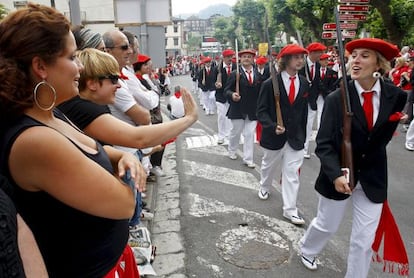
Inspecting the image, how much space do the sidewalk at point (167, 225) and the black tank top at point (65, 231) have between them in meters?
1.90

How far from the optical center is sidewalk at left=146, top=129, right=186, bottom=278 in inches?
138

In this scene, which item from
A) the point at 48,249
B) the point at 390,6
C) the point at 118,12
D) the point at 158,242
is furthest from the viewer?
the point at 390,6

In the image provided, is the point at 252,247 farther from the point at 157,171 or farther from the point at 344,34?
the point at 344,34

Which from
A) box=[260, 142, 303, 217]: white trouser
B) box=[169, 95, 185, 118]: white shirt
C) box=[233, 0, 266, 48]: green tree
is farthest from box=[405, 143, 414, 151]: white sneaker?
box=[233, 0, 266, 48]: green tree

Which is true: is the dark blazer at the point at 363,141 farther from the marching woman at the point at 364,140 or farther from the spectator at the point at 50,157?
the spectator at the point at 50,157

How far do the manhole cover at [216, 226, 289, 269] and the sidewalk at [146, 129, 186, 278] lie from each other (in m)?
0.48

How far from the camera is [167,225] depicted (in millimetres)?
4434

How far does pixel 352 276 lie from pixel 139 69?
3795 mm

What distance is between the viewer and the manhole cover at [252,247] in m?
3.58

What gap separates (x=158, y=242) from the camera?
3992 millimetres

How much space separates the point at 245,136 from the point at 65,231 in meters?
5.68

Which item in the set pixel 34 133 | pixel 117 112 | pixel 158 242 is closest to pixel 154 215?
pixel 158 242

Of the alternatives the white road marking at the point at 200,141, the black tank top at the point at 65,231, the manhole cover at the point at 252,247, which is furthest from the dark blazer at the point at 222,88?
the black tank top at the point at 65,231

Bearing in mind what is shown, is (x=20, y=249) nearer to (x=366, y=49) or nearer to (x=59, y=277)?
(x=59, y=277)
